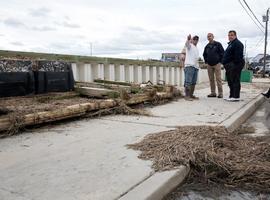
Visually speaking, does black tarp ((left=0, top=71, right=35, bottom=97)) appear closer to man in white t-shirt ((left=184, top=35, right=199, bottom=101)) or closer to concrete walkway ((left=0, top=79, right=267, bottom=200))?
concrete walkway ((left=0, top=79, right=267, bottom=200))

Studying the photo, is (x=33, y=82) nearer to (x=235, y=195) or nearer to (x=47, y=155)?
(x=47, y=155)

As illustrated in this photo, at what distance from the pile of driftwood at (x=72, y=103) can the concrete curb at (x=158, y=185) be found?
2.49 metres

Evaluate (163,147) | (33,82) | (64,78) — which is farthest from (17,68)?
(163,147)

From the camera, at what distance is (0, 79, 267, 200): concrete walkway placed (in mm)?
3260

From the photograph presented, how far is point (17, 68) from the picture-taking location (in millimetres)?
7059

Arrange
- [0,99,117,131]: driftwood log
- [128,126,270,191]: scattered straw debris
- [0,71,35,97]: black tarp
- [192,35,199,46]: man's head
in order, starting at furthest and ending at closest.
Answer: [192,35,199,46]: man's head, [0,71,35,97]: black tarp, [0,99,117,131]: driftwood log, [128,126,270,191]: scattered straw debris

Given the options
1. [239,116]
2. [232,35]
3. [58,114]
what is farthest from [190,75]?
[58,114]

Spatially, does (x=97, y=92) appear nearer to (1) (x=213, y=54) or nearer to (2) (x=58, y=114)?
(2) (x=58, y=114)

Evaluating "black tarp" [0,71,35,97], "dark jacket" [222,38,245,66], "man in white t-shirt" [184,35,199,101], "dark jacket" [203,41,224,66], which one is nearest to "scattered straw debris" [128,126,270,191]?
"black tarp" [0,71,35,97]

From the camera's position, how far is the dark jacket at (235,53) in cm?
989

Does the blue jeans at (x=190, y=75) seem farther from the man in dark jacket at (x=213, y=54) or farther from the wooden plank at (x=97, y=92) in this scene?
the wooden plank at (x=97, y=92)

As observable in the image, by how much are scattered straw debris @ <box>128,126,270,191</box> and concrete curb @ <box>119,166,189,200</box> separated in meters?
0.12

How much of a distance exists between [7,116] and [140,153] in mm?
2032

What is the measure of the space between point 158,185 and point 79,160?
1101mm
